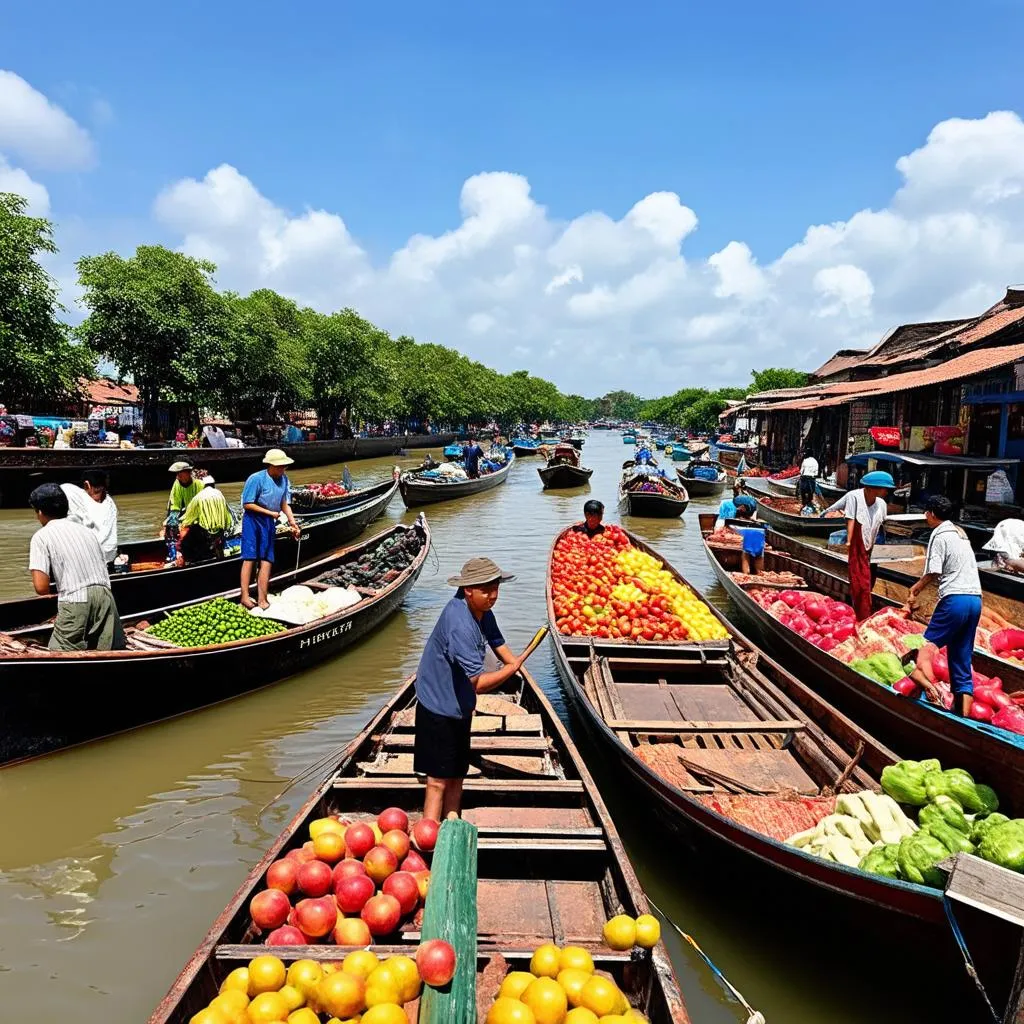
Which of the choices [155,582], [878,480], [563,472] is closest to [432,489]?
[563,472]

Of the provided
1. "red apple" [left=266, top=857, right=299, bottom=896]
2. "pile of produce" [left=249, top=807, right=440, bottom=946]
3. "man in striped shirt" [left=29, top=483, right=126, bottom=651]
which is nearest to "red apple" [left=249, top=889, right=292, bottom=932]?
"pile of produce" [left=249, top=807, right=440, bottom=946]

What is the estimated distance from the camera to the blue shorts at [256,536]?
8875mm

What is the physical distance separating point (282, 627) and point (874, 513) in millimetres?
7443

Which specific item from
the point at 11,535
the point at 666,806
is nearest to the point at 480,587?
the point at 666,806

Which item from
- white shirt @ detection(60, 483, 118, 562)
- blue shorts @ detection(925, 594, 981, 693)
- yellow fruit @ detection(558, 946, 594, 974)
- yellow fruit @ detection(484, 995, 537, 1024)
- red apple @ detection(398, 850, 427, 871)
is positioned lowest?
red apple @ detection(398, 850, 427, 871)

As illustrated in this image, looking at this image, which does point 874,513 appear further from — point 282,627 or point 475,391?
point 475,391

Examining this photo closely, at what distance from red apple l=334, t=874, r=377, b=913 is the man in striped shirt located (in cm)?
416

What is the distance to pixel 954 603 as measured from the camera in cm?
532

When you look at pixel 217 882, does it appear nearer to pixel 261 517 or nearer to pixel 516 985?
pixel 516 985

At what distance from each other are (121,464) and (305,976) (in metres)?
28.0

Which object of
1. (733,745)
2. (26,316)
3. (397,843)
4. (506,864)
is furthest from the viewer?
(26,316)

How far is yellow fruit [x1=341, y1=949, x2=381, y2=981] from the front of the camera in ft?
8.75

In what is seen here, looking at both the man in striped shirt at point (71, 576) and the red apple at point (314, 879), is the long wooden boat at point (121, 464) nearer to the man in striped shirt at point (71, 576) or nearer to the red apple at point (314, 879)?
the man in striped shirt at point (71, 576)

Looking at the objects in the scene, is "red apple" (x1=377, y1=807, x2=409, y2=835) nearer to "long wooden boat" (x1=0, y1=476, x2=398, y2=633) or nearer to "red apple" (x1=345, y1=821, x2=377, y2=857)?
"red apple" (x1=345, y1=821, x2=377, y2=857)
